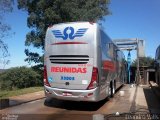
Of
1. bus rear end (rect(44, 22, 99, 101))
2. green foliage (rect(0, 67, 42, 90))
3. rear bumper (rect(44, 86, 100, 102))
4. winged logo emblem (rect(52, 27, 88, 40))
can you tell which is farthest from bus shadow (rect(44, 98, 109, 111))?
green foliage (rect(0, 67, 42, 90))

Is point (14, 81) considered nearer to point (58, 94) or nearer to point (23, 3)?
point (23, 3)

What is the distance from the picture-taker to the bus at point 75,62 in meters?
14.1

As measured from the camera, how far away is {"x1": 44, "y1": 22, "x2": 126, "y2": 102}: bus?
14.1 metres

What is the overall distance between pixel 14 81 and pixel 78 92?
1037 inches

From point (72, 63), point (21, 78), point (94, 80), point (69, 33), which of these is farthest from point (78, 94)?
point (21, 78)

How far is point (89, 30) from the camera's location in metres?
14.3

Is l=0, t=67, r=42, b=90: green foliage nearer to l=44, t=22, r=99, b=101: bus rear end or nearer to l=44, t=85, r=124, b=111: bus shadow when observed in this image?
l=44, t=85, r=124, b=111: bus shadow

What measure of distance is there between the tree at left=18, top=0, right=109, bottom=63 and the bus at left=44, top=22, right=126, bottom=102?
54.0ft

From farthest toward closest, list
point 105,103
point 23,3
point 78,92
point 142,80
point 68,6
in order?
point 142,80 → point 23,3 → point 68,6 → point 105,103 → point 78,92

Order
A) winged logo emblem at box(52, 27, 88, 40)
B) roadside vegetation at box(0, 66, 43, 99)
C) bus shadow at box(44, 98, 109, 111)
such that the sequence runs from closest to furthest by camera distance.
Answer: winged logo emblem at box(52, 27, 88, 40)
bus shadow at box(44, 98, 109, 111)
roadside vegetation at box(0, 66, 43, 99)

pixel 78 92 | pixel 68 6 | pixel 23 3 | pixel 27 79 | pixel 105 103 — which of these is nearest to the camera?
pixel 78 92

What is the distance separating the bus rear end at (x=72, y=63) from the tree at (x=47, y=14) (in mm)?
16536

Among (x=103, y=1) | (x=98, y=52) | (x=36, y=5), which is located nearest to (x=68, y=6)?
(x=36, y=5)

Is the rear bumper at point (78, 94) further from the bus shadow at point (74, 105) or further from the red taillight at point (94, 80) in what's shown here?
the bus shadow at point (74, 105)
